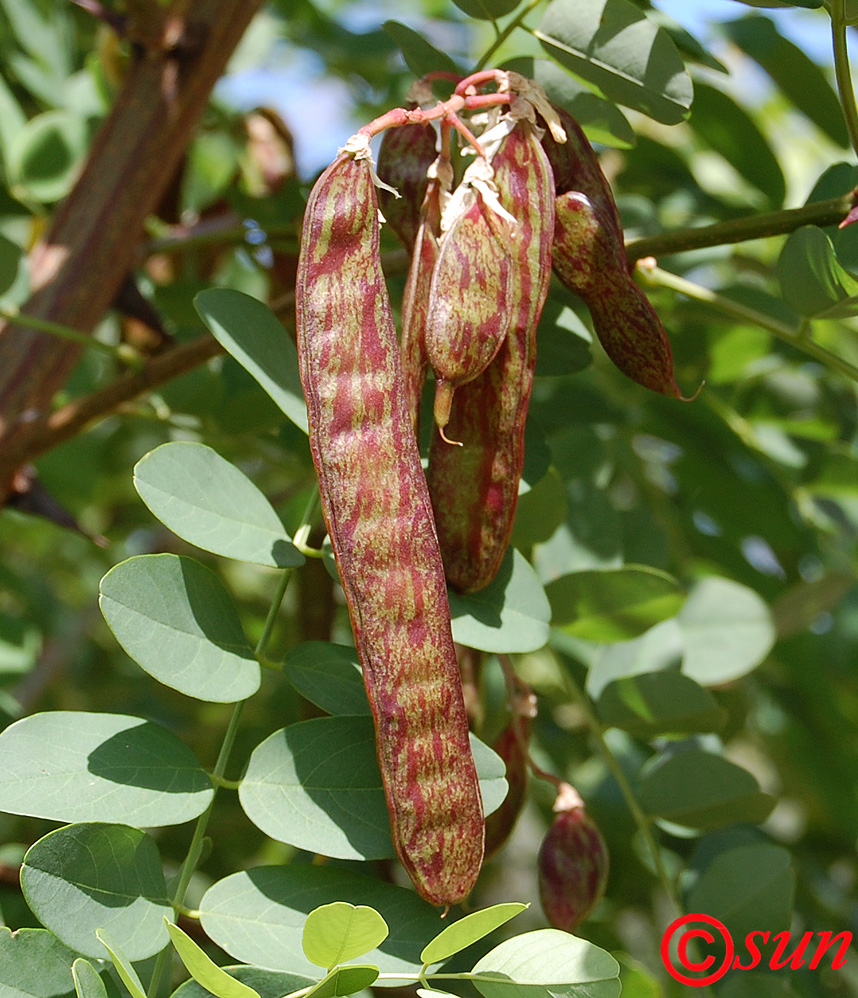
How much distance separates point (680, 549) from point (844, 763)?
0.33 m

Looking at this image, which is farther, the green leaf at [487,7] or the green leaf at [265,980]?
the green leaf at [487,7]

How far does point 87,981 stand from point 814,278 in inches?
22.8

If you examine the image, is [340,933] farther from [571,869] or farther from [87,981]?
[571,869]

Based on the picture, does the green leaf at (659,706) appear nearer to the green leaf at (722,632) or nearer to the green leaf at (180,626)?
the green leaf at (722,632)

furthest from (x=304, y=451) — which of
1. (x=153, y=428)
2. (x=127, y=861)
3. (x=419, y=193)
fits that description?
(x=153, y=428)

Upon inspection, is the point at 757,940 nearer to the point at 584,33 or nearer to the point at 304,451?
the point at 304,451

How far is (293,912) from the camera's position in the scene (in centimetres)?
57

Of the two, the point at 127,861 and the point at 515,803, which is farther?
the point at 515,803

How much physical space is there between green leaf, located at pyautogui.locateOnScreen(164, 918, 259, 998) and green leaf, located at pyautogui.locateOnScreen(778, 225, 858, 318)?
52 centimetres

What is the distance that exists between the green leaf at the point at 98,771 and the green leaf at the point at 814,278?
48 centimetres

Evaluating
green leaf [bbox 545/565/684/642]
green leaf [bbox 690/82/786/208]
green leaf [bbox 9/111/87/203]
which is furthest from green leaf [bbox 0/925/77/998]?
green leaf [bbox 690/82/786/208]

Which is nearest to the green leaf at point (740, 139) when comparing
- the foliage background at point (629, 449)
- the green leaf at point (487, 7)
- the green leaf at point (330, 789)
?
the foliage background at point (629, 449)

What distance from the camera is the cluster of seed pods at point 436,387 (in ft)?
1.75

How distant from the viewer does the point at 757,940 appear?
84cm
